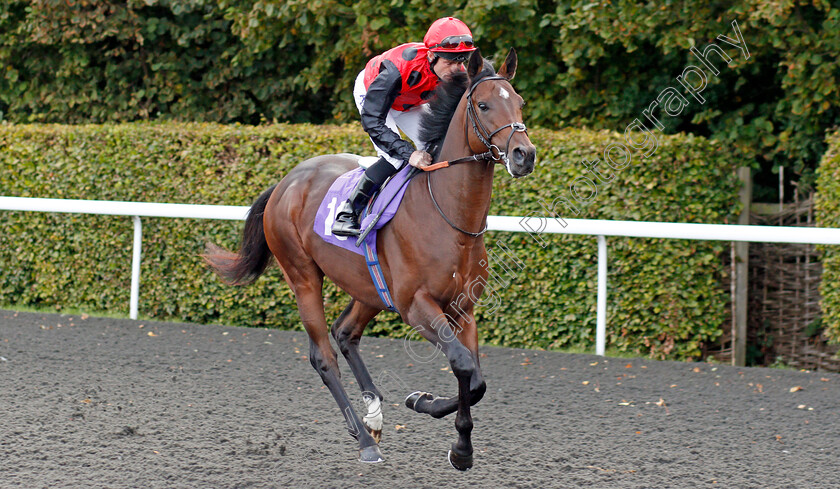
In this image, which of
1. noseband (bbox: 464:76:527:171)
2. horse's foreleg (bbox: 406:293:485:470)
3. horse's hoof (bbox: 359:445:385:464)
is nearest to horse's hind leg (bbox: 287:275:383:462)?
horse's hoof (bbox: 359:445:385:464)

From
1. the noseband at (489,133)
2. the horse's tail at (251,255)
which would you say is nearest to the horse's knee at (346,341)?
the horse's tail at (251,255)

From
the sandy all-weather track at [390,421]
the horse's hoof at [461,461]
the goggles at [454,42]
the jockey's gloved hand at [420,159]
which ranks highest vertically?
the goggles at [454,42]

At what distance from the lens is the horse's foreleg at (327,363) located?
4105 mm

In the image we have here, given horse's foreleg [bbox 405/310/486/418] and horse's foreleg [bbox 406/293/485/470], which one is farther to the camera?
horse's foreleg [bbox 405/310/486/418]

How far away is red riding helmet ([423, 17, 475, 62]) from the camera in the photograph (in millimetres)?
3883

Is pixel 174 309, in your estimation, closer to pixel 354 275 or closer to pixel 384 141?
pixel 354 275

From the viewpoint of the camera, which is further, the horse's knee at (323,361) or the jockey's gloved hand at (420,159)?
the horse's knee at (323,361)

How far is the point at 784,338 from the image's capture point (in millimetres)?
7250

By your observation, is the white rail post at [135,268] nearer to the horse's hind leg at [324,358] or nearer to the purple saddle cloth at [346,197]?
the horse's hind leg at [324,358]

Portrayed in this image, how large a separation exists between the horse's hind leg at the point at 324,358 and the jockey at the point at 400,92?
650 mm

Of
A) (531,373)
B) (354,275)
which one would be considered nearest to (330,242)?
(354,275)

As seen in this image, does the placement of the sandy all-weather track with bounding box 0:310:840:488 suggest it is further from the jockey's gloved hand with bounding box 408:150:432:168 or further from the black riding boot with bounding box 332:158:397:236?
the jockey's gloved hand with bounding box 408:150:432:168

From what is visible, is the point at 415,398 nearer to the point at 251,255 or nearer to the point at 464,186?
the point at 464,186

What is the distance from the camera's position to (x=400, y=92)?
4078 millimetres
